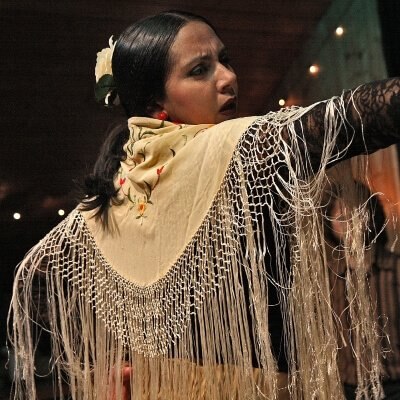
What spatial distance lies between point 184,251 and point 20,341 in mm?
377

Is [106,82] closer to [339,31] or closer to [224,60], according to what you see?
[224,60]

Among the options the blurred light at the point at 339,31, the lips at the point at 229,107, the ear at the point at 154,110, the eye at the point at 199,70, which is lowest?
the lips at the point at 229,107

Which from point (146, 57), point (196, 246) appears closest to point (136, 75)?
point (146, 57)

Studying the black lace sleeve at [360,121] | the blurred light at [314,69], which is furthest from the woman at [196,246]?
the blurred light at [314,69]

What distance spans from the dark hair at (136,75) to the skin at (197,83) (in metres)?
0.02

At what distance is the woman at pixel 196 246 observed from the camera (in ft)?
2.73

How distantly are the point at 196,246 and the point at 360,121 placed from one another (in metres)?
0.26

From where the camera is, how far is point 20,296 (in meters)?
1.19

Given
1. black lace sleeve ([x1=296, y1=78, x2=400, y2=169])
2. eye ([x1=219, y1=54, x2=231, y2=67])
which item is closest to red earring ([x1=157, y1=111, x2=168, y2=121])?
eye ([x1=219, y1=54, x2=231, y2=67])

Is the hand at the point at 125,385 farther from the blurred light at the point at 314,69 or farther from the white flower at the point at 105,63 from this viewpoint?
the blurred light at the point at 314,69

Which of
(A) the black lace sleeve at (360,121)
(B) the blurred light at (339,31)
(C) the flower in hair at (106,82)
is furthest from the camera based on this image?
(B) the blurred light at (339,31)

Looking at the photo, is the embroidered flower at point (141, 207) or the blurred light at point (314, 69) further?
the blurred light at point (314, 69)

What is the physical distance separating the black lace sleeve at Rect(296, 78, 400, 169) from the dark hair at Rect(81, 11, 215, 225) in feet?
0.96

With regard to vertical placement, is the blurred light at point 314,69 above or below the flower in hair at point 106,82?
above
